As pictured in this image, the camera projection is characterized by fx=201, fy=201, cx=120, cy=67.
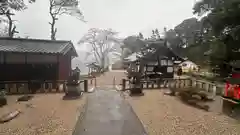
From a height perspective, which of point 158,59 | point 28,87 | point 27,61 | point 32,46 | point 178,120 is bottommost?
point 178,120

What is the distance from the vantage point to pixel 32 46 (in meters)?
15.5

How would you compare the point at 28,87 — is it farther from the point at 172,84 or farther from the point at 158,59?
the point at 158,59

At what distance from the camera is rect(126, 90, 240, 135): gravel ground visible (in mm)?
7223

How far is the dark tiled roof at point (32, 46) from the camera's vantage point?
47.2ft

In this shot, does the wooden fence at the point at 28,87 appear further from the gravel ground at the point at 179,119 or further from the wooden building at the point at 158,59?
the wooden building at the point at 158,59

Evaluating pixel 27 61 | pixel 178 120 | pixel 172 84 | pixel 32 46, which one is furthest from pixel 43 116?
pixel 172 84

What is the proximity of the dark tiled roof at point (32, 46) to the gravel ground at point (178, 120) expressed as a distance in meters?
7.59

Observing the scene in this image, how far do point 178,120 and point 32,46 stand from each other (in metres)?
12.3

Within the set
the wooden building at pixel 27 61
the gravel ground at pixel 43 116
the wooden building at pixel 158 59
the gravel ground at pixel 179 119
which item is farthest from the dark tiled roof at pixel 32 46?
the wooden building at pixel 158 59

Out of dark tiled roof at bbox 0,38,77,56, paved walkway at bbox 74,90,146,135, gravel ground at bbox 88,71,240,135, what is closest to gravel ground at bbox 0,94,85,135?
paved walkway at bbox 74,90,146,135

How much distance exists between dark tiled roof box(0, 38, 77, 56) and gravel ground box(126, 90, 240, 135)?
24.9 feet

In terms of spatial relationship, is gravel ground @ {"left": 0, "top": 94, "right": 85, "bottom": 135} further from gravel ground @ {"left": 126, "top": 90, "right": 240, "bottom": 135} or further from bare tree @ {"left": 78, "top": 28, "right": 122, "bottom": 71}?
bare tree @ {"left": 78, "top": 28, "right": 122, "bottom": 71}

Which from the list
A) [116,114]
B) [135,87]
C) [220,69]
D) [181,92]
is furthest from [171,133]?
[220,69]

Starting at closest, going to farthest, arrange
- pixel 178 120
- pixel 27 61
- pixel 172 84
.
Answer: pixel 178 120
pixel 27 61
pixel 172 84
